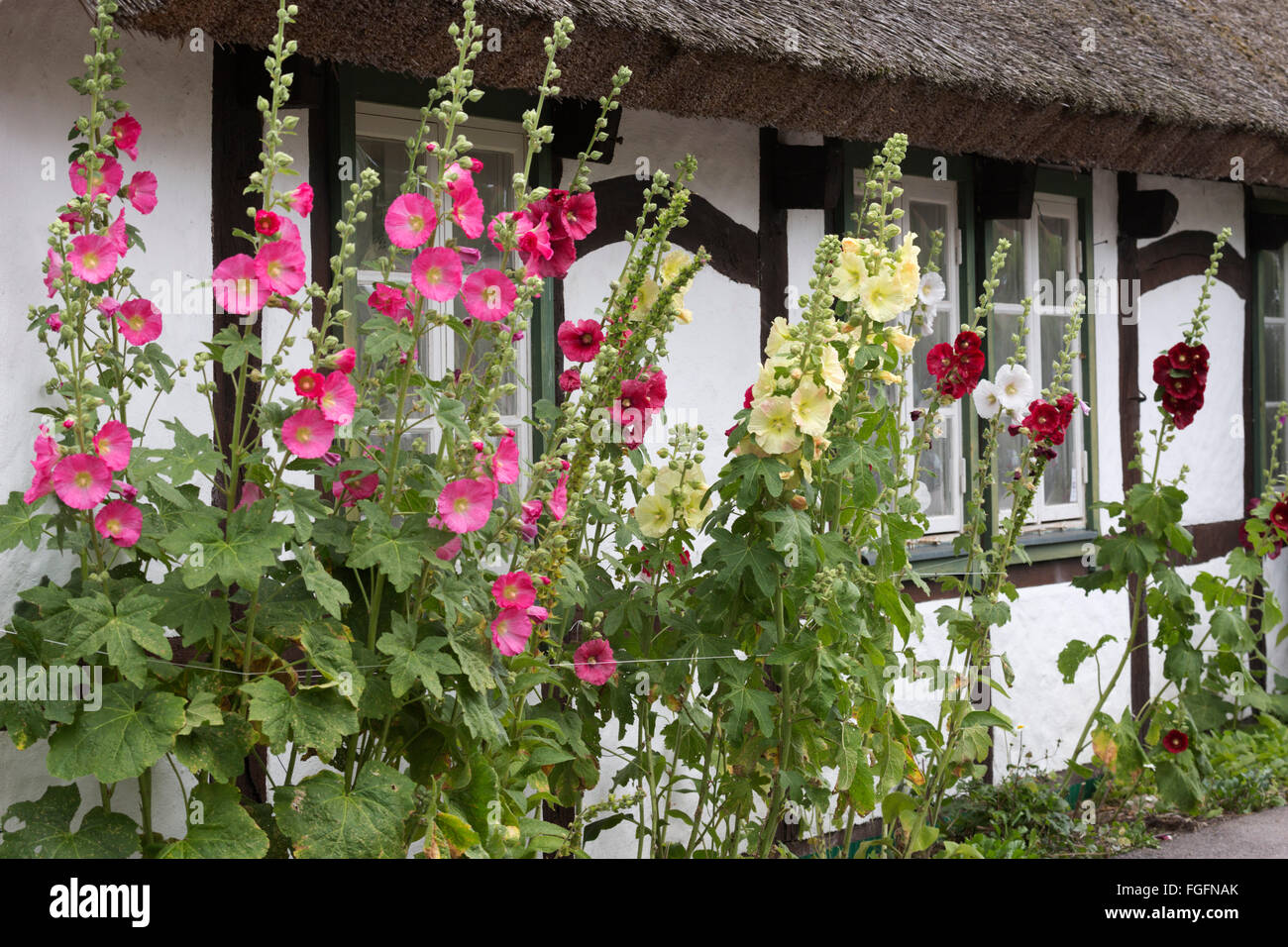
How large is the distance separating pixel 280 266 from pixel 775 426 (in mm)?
1072

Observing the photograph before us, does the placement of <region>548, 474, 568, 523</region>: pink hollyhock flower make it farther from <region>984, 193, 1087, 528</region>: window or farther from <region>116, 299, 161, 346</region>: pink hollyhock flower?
<region>984, 193, 1087, 528</region>: window

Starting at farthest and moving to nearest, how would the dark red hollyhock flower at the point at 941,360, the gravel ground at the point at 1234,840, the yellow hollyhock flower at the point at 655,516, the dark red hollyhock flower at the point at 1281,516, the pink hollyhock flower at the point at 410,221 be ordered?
the dark red hollyhock flower at the point at 1281,516
the gravel ground at the point at 1234,840
the dark red hollyhock flower at the point at 941,360
the yellow hollyhock flower at the point at 655,516
the pink hollyhock flower at the point at 410,221

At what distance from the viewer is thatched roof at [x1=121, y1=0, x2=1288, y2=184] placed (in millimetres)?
3223

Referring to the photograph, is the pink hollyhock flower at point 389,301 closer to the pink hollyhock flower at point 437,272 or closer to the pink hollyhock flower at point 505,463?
the pink hollyhock flower at point 437,272

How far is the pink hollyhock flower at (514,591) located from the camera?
2504 millimetres

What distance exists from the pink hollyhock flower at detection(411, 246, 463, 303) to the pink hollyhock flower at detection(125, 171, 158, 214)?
24.3 inches

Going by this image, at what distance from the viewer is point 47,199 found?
9.43 ft

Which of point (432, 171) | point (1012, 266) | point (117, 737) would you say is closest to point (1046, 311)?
point (1012, 266)

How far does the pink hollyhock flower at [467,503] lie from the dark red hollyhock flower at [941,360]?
160 cm

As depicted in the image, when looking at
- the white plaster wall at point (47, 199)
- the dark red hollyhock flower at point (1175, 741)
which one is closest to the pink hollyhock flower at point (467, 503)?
the white plaster wall at point (47, 199)

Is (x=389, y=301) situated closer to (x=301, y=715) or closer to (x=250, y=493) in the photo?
(x=250, y=493)

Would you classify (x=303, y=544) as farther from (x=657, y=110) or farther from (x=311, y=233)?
(x=657, y=110)

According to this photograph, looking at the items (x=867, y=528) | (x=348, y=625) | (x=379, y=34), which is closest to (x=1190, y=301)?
(x=867, y=528)

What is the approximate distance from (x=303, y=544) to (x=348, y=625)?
23 centimetres
